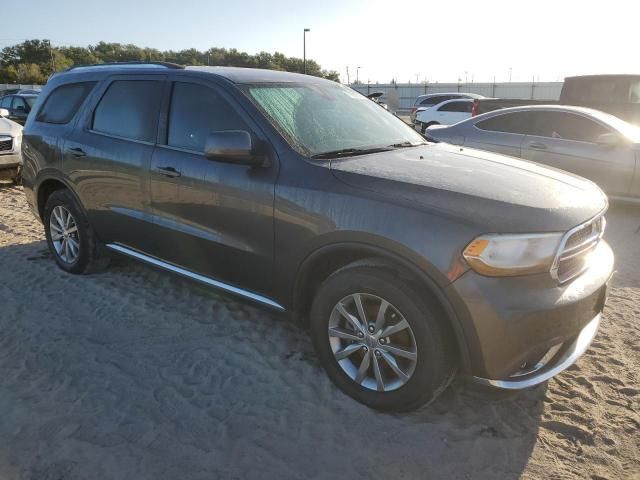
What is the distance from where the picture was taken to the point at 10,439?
8.04ft

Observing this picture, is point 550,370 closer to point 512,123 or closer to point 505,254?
point 505,254

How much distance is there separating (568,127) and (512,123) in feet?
2.56

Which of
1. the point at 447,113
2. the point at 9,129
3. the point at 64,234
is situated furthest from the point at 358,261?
the point at 447,113

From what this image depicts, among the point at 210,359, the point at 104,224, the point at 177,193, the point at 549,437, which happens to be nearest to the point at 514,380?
the point at 549,437

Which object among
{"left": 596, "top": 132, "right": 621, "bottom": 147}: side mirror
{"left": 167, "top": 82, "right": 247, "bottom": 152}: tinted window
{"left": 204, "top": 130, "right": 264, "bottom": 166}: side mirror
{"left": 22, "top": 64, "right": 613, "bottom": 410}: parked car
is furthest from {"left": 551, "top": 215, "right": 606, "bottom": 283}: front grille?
{"left": 596, "top": 132, "right": 621, "bottom": 147}: side mirror

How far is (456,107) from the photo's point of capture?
16.9 m

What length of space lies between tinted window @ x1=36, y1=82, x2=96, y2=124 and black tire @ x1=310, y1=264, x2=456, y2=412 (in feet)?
9.73

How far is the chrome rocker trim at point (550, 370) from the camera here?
232 centimetres

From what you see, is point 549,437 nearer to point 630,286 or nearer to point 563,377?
point 563,377

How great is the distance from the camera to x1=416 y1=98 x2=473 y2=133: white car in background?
1672 cm

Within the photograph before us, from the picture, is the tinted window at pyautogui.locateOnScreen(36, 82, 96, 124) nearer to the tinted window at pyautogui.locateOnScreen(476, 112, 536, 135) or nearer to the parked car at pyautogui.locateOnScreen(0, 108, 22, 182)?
the parked car at pyautogui.locateOnScreen(0, 108, 22, 182)

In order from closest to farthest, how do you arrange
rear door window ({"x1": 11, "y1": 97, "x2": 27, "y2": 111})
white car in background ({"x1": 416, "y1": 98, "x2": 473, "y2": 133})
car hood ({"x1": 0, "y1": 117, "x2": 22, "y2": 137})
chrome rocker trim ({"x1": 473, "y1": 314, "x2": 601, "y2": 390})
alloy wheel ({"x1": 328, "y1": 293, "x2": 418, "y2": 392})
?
chrome rocker trim ({"x1": 473, "y1": 314, "x2": 601, "y2": 390}), alloy wheel ({"x1": 328, "y1": 293, "x2": 418, "y2": 392}), car hood ({"x1": 0, "y1": 117, "x2": 22, "y2": 137}), rear door window ({"x1": 11, "y1": 97, "x2": 27, "y2": 111}), white car in background ({"x1": 416, "y1": 98, "x2": 473, "y2": 133})

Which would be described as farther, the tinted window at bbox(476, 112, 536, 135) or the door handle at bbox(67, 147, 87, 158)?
the tinted window at bbox(476, 112, 536, 135)

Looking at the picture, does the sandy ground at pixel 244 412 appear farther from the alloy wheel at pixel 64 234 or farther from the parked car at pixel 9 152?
the parked car at pixel 9 152
